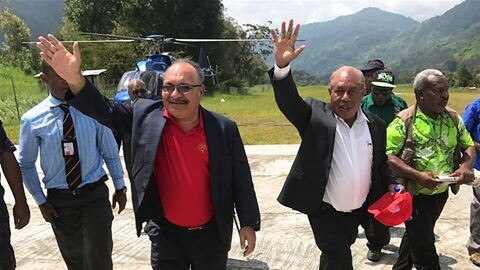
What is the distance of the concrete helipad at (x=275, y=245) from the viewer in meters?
4.48

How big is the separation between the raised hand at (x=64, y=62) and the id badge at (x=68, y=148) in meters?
0.97

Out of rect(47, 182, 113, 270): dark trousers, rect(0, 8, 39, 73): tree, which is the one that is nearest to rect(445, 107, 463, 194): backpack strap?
rect(47, 182, 113, 270): dark trousers

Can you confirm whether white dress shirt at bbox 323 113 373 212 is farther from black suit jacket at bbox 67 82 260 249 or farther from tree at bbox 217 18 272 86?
tree at bbox 217 18 272 86

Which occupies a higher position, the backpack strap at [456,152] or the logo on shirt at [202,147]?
the logo on shirt at [202,147]

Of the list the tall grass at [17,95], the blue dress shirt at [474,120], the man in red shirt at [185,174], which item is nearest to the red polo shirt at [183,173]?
the man in red shirt at [185,174]

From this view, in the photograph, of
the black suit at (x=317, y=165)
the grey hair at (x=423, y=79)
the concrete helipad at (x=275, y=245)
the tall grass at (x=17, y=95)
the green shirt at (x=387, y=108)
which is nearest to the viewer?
the black suit at (x=317, y=165)

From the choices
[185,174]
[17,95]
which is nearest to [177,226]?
[185,174]

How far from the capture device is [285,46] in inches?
113

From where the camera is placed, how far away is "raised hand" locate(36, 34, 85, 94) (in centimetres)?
241

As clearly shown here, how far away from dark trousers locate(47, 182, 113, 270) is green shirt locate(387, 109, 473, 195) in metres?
2.11

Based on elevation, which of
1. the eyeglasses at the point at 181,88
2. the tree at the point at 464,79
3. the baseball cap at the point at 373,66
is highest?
the eyeglasses at the point at 181,88

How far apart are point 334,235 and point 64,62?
198 centimetres

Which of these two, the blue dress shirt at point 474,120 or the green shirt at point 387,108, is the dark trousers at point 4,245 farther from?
the blue dress shirt at point 474,120

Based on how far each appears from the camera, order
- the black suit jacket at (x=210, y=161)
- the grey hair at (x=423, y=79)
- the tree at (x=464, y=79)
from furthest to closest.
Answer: the tree at (x=464, y=79)
the grey hair at (x=423, y=79)
the black suit jacket at (x=210, y=161)
